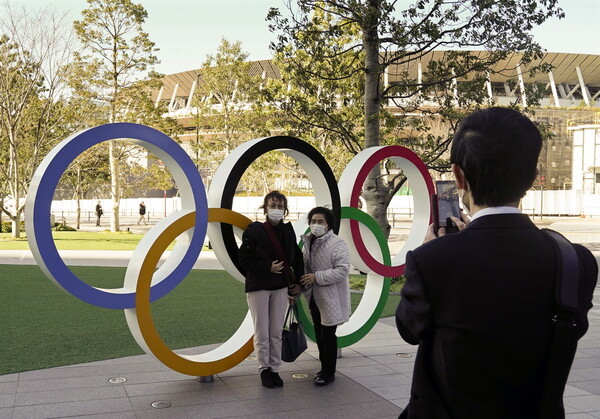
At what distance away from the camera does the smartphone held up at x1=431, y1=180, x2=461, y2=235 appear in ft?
8.14

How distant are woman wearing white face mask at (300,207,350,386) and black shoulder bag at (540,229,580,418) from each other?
4427 millimetres

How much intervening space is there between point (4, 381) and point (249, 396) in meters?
2.34

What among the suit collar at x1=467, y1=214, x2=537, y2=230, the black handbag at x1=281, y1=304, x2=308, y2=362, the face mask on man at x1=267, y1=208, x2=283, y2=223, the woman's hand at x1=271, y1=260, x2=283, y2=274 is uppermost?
the suit collar at x1=467, y1=214, x2=537, y2=230

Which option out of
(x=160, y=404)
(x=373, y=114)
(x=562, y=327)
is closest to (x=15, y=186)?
(x=373, y=114)

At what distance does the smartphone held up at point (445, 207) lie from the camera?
97.7 inches

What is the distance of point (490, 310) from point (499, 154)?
1.51 feet

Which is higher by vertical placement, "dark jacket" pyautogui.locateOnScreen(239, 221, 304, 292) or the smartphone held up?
the smartphone held up

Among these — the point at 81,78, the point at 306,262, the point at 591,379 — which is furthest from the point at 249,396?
the point at 81,78

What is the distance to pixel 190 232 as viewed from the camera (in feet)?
21.0

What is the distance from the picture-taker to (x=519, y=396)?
6.26 ft

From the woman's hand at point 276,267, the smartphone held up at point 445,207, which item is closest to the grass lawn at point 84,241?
the woman's hand at point 276,267

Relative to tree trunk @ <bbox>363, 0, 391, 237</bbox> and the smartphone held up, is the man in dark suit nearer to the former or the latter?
the smartphone held up

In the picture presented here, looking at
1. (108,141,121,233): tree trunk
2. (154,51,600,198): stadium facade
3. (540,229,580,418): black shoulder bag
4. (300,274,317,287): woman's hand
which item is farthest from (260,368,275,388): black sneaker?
(154,51,600,198): stadium facade

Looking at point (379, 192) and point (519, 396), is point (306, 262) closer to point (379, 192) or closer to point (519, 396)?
point (519, 396)
